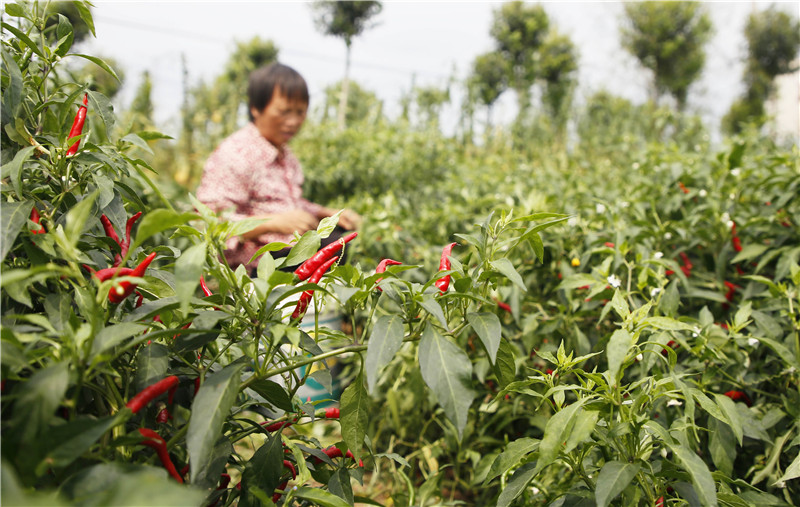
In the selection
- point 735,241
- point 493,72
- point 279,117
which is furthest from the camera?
point 493,72

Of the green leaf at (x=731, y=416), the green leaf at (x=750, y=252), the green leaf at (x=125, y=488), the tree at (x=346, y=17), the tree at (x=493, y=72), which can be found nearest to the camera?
the green leaf at (x=125, y=488)

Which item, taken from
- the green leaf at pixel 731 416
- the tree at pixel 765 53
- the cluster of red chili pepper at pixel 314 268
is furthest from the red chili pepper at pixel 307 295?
the tree at pixel 765 53

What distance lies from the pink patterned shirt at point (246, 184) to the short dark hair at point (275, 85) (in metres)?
0.14

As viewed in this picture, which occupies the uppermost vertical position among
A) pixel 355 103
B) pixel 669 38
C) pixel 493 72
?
pixel 669 38

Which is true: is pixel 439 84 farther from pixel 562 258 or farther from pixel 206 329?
pixel 206 329

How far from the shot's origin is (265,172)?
224 centimetres

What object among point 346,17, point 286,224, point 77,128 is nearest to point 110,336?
point 77,128

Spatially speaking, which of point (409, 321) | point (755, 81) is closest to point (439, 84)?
point (409, 321)

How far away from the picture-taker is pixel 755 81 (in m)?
14.2

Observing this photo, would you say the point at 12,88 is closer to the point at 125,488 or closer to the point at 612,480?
the point at 125,488

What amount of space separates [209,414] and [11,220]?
300 mm

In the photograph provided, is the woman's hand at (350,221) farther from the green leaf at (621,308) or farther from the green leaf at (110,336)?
the green leaf at (110,336)

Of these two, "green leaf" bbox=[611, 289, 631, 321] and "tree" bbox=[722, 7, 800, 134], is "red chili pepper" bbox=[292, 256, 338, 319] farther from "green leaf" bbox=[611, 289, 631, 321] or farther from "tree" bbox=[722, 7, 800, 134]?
"tree" bbox=[722, 7, 800, 134]

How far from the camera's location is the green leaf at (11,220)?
54 cm
